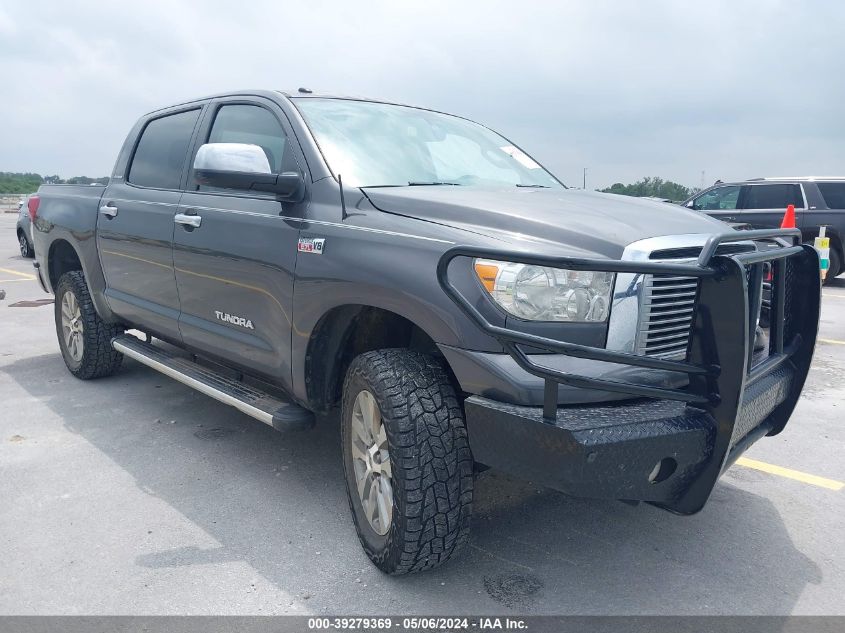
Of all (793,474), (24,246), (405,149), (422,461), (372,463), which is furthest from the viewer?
(24,246)

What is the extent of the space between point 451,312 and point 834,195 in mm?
11382

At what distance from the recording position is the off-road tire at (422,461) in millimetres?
2568

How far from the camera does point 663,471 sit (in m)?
2.39

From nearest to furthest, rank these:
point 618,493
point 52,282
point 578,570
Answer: point 618,493 → point 578,570 → point 52,282

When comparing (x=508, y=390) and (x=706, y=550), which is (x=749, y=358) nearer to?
(x=508, y=390)

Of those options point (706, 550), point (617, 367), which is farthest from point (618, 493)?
point (706, 550)

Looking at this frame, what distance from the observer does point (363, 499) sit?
9.68ft

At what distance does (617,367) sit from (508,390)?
35cm

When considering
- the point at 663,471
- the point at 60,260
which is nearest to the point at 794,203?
the point at 60,260

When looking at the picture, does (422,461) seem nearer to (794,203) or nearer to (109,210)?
(109,210)

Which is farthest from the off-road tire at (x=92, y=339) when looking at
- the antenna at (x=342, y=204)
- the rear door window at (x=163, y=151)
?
the antenna at (x=342, y=204)

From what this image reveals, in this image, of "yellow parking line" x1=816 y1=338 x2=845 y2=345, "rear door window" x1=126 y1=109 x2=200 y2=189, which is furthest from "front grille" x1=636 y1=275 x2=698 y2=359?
"yellow parking line" x1=816 y1=338 x2=845 y2=345

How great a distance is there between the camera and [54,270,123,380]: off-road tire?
17.2 feet

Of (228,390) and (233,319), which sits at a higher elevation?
(233,319)
